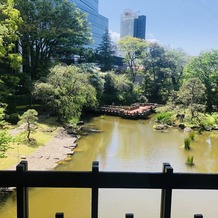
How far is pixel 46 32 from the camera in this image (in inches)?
805

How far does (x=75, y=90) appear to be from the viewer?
48.2 ft

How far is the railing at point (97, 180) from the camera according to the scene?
149 centimetres

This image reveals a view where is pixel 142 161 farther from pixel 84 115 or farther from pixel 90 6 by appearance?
pixel 90 6

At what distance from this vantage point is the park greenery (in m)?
14.5

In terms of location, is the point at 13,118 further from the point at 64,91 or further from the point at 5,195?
the point at 5,195

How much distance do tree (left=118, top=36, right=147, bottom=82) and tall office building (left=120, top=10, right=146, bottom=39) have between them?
38.1 metres

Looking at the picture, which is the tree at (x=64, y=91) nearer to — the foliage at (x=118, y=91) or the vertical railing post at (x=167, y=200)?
the foliage at (x=118, y=91)

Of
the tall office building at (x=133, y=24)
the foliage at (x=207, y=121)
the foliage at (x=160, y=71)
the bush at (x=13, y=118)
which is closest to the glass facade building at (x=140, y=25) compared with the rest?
the tall office building at (x=133, y=24)

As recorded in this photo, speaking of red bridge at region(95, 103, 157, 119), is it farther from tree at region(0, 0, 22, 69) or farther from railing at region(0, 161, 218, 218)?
railing at region(0, 161, 218, 218)

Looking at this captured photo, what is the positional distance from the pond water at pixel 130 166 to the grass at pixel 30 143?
5.12 ft

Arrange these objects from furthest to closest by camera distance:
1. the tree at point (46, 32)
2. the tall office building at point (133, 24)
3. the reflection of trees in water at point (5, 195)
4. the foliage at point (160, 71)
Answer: the tall office building at point (133, 24) → the foliage at point (160, 71) → the tree at point (46, 32) → the reflection of trees in water at point (5, 195)

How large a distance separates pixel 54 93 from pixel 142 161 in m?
6.58

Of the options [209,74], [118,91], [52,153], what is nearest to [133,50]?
[118,91]

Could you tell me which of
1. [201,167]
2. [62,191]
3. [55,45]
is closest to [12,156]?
[62,191]
